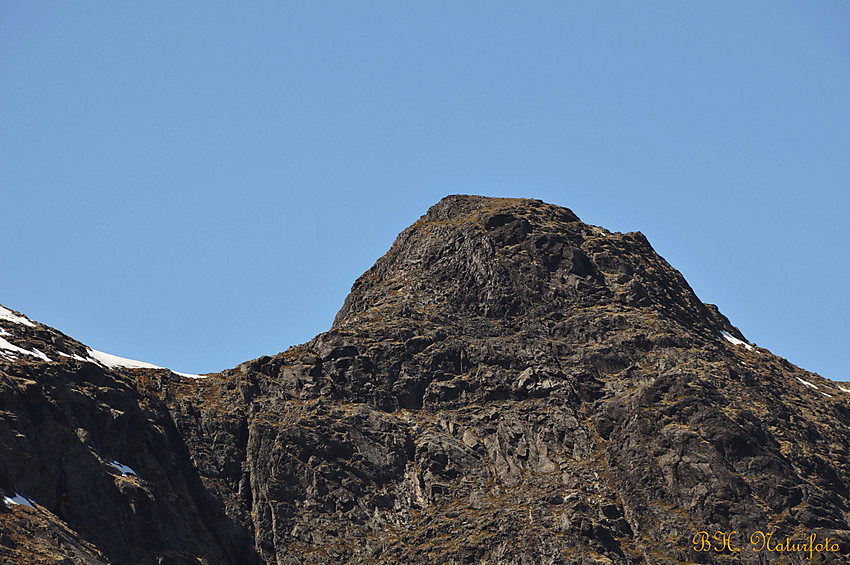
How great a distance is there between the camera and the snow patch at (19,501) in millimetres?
115125

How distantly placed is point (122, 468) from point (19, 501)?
16.1m

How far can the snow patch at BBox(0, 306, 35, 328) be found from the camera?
147 m

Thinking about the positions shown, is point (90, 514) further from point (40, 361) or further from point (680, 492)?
point (680, 492)

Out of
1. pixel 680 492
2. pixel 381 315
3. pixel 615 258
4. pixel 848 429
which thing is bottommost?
pixel 680 492

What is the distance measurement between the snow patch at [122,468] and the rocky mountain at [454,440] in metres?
0.29

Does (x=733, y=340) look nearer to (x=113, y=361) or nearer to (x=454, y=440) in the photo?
(x=454, y=440)

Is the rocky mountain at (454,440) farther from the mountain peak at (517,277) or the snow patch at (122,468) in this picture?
the mountain peak at (517,277)

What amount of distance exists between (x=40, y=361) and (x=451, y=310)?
53.2 m

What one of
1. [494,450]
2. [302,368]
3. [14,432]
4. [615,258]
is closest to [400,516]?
[494,450]

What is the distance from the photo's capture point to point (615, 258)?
17350 centimetres

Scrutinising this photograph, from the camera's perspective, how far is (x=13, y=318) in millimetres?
148375
